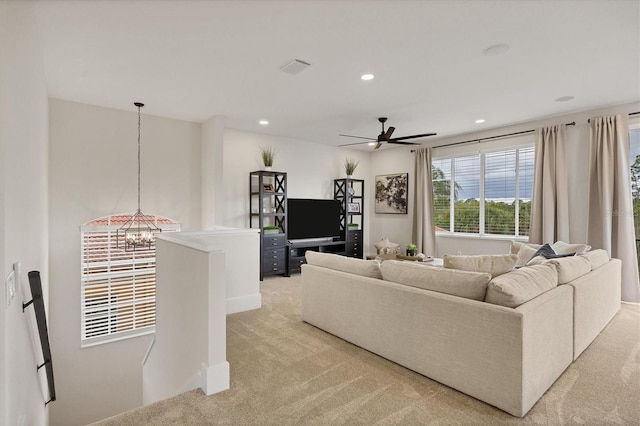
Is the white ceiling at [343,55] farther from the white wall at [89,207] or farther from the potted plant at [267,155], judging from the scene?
the potted plant at [267,155]

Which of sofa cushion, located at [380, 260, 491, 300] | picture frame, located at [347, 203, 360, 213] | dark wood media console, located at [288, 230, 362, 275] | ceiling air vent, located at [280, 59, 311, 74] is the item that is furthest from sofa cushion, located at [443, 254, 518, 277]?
picture frame, located at [347, 203, 360, 213]

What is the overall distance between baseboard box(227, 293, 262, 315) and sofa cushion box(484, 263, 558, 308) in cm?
284

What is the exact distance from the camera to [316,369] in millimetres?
2609

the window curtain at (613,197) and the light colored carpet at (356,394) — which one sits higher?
the window curtain at (613,197)

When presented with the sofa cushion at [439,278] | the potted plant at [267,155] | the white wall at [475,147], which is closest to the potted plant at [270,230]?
the potted plant at [267,155]

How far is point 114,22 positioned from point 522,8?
304cm

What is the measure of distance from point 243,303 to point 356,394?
2.26 meters

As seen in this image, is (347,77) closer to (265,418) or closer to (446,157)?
(265,418)

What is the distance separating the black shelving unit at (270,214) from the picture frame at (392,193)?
2.61 m

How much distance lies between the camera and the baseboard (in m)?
4.08

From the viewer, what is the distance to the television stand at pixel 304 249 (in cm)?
640

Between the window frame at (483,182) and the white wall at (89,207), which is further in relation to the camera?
the window frame at (483,182)

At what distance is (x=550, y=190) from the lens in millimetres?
5168

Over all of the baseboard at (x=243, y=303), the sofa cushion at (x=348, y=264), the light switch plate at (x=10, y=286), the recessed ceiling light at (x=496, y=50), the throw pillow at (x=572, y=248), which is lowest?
the baseboard at (x=243, y=303)
